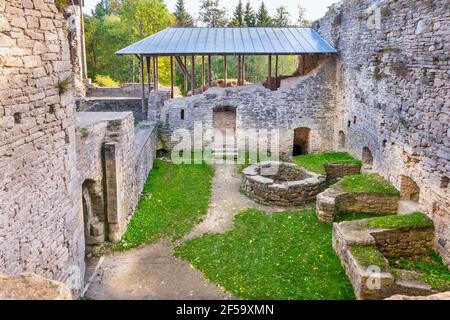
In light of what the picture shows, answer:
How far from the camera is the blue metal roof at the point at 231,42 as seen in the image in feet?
52.6

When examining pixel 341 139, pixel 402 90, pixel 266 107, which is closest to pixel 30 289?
pixel 402 90

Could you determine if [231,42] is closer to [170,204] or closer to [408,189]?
[170,204]

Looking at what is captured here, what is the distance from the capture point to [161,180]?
1379 centimetres

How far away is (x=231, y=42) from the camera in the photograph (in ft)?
55.1

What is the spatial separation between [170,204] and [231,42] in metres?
7.87

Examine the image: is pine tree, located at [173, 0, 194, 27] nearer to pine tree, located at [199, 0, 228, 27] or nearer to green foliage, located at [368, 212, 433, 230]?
pine tree, located at [199, 0, 228, 27]

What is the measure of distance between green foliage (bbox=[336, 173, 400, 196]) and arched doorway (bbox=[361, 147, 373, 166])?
5.81 ft


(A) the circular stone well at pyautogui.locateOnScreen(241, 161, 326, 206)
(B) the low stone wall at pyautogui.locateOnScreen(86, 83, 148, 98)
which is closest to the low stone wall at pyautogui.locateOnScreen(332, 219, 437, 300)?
(A) the circular stone well at pyautogui.locateOnScreen(241, 161, 326, 206)

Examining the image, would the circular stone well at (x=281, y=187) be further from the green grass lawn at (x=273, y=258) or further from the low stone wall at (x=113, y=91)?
the low stone wall at (x=113, y=91)

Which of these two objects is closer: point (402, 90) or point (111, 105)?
point (402, 90)

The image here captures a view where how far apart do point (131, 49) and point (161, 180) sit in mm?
5658

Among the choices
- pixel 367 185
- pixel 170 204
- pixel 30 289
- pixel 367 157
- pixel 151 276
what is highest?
pixel 30 289

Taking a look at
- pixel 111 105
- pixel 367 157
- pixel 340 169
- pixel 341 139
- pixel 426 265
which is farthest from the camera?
pixel 111 105

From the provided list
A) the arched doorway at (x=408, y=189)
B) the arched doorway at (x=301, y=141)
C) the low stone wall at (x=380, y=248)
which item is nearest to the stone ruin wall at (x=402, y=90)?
the arched doorway at (x=408, y=189)
